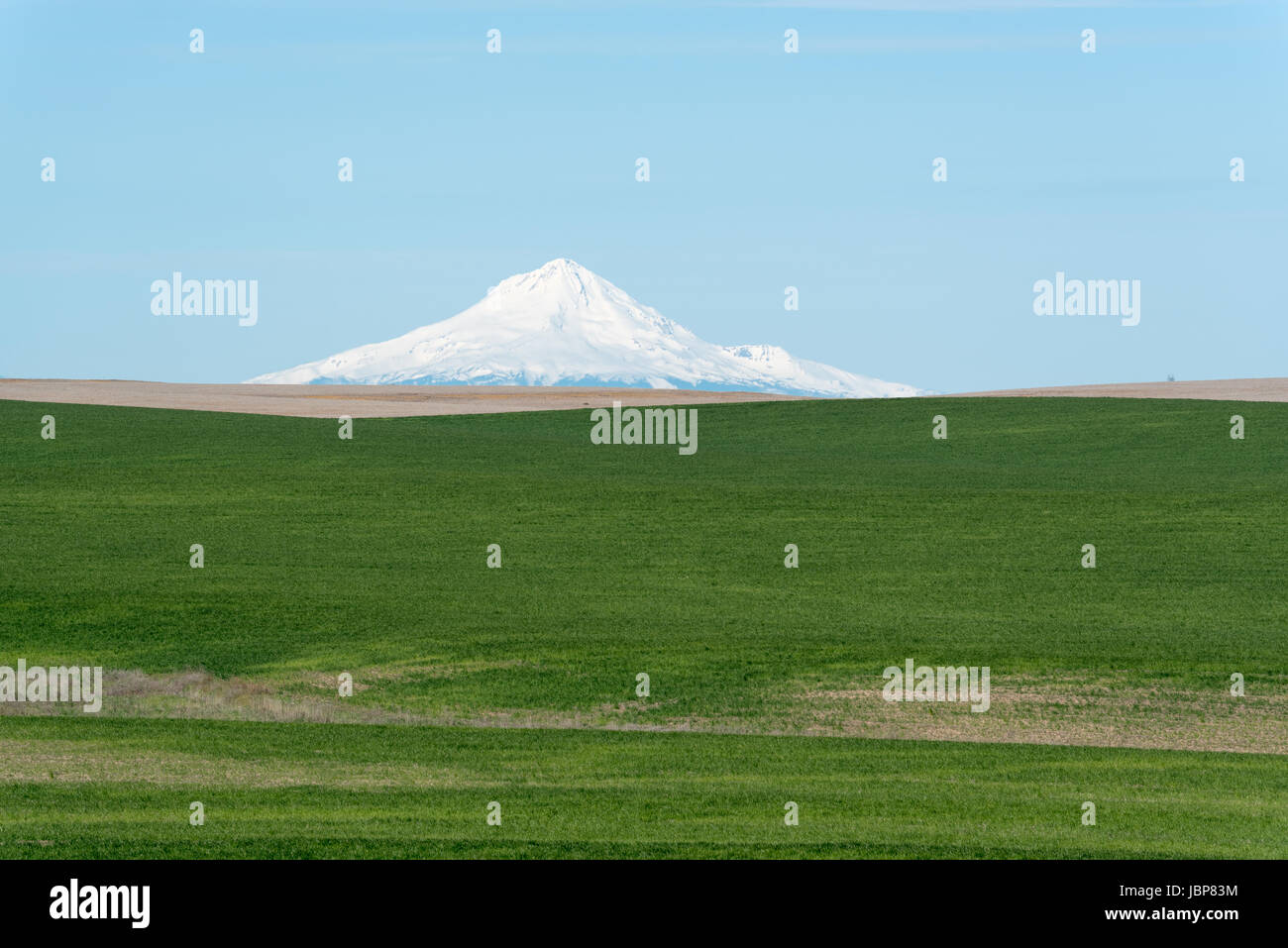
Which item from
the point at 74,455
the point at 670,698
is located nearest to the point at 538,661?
the point at 670,698

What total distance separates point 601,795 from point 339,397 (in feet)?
249

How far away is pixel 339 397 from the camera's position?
92.6 meters

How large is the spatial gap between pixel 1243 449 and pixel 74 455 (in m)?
44.2

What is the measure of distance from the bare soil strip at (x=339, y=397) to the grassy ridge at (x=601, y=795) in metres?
50.6

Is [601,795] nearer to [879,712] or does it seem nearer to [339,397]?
[879,712]

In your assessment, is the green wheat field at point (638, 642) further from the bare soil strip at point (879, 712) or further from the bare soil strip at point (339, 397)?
the bare soil strip at point (339, 397)

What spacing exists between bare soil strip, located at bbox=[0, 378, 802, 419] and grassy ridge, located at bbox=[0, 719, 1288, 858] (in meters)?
50.6

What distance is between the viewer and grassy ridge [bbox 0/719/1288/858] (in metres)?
16.5

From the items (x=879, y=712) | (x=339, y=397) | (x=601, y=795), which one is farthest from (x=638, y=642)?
(x=339, y=397)

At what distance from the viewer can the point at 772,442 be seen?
212ft

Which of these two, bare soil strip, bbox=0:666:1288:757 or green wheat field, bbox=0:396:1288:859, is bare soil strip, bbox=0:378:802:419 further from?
bare soil strip, bbox=0:666:1288:757

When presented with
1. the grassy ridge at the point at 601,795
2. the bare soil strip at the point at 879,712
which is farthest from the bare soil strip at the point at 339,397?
the grassy ridge at the point at 601,795

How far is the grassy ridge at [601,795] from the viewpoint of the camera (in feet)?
54.2
